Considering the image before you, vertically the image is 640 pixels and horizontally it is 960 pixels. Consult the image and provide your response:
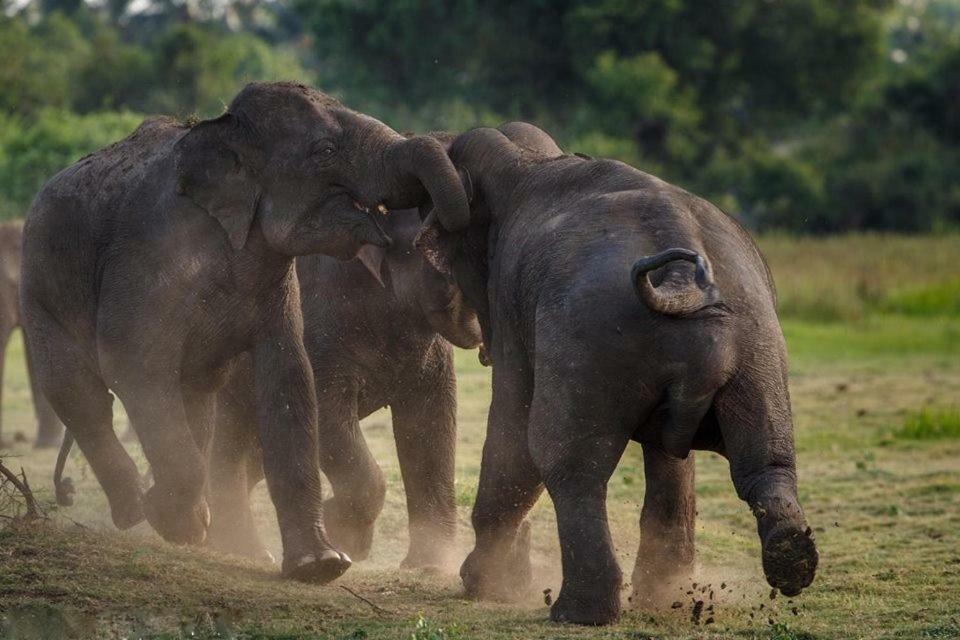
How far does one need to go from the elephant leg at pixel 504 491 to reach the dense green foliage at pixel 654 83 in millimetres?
25594

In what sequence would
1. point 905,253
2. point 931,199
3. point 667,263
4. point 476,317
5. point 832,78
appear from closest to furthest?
point 667,263
point 476,317
point 905,253
point 931,199
point 832,78

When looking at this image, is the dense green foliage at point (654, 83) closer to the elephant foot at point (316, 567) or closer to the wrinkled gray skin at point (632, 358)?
the elephant foot at point (316, 567)

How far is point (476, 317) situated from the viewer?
808cm

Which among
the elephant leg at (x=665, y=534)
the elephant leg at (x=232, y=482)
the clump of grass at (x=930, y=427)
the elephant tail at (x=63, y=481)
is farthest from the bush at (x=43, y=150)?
the elephant leg at (x=665, y=534)

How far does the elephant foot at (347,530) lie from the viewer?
28.1 ft

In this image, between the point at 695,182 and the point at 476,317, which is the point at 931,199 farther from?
the point at 476,317

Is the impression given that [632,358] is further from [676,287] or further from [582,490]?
[582,490]

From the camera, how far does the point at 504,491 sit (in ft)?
23.8

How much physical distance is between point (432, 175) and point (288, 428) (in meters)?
1.34

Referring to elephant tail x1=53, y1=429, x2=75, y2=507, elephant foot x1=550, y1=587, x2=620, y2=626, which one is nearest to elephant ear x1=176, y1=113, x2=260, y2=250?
elephant tail x1=53, y1=429, x2=75, y2=507

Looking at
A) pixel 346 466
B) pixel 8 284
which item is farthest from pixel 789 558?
pixel 8 284

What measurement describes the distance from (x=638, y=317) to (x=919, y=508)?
4244 mm

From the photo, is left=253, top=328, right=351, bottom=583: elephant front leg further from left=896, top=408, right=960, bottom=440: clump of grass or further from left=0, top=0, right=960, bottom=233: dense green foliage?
left=0, top=0, right=960, bottom=233: dense green foliage

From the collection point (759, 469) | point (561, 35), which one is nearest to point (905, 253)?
point (561, 35)
